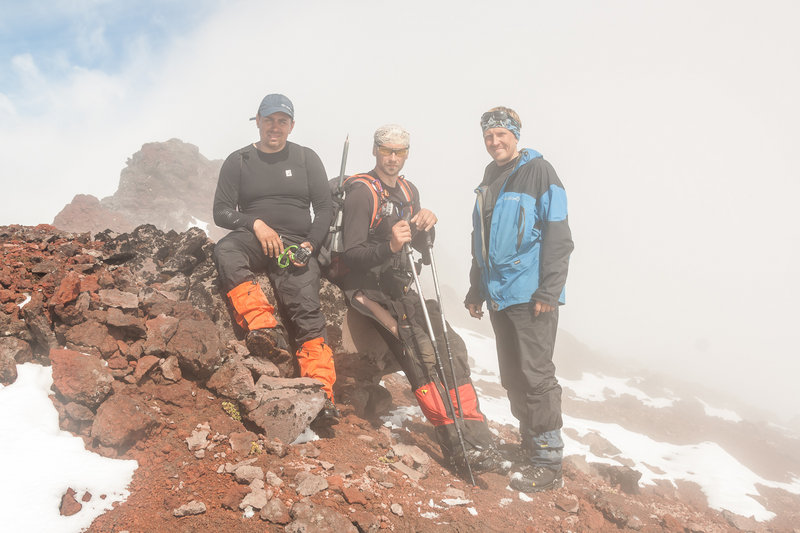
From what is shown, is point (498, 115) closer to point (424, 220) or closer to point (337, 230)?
point (424, 220)

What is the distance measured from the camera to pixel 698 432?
38.9 metres

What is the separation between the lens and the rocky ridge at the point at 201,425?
351 centimetres

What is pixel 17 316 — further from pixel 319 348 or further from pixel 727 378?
pixel 727 378

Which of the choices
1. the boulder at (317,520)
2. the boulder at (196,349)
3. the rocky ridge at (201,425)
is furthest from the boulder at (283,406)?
the boulder at (317,520)

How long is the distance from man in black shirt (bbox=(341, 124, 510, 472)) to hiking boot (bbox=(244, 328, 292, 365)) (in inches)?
46.5

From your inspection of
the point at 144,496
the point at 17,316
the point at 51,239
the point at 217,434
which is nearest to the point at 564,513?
the point at 217,434

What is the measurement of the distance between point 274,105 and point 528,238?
4.12 metres

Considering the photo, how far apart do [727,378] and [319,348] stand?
715ft

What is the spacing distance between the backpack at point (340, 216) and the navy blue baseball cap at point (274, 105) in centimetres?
130

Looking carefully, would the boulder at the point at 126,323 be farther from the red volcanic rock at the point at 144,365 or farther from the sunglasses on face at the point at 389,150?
the sunglasses on face at the point at 389,150

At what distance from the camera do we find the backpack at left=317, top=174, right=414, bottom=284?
19.7ft

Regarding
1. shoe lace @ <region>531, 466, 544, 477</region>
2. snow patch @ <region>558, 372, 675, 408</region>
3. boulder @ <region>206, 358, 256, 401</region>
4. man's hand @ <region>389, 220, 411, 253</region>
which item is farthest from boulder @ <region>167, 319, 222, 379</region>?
snow patch @ <region>558, 372, 675, 408</region>

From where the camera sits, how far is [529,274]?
565 cm

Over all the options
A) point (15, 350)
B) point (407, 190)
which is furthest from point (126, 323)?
point (407, 190)
